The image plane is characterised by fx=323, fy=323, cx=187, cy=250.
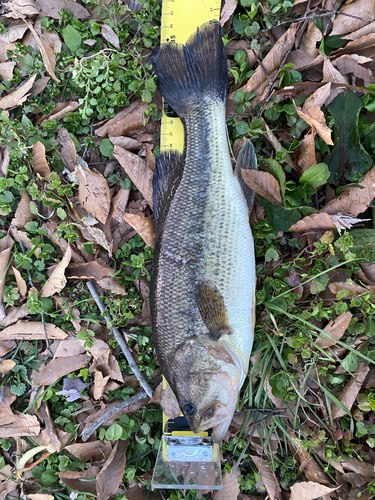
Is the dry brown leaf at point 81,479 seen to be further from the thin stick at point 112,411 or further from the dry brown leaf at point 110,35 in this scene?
the dry brown leaf at point 110,35

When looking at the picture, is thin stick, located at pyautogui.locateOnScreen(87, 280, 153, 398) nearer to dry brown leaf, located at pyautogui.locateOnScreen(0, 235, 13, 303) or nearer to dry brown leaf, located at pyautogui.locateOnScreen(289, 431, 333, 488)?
dry brown leaf, located at pyautogui.locateOnScreen(0, 235, 13, 303)

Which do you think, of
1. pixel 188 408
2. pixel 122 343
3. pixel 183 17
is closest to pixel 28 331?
pixel 122 343

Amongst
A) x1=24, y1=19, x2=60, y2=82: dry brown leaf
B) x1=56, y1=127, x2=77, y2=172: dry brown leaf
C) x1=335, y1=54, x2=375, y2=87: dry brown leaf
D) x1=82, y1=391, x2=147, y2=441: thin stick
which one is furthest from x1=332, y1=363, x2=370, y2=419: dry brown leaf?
x1=24, y1=19, x2=60, y2=82: dry brown leaf

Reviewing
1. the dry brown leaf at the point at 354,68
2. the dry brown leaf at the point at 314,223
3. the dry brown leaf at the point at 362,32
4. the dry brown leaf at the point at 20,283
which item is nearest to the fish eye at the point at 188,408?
the dry brown leaf at the point at 314,223

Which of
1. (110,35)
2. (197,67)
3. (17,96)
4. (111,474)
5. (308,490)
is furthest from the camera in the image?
(17,96)

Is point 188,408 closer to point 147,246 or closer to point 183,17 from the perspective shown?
point 147,246
